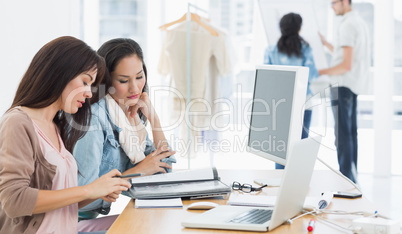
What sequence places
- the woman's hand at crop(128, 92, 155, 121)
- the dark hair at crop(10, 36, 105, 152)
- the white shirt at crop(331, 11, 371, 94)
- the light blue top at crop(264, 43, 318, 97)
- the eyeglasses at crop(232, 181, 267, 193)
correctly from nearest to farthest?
the dark hair at crop(10, 36, 105, 152), the eyeglasses at crop(232, 181, 267, 193), the woman's hand at crop(128, 92, 155, 121), the light blue top at crop(264, 43, 318, 97), the white shirt at crop(331, 11, 371, 94)

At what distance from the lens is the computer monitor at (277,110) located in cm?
168

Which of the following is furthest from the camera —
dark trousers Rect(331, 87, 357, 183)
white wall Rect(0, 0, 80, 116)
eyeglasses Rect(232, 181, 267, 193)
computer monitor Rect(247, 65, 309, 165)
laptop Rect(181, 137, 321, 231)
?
dark trousers Rect(331, 87, 357, 183)

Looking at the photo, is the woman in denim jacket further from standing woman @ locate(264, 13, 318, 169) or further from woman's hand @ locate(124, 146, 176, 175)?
standing woman @ locate(264, 13, 318, 169)

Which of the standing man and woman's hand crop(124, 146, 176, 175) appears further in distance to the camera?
the standing man

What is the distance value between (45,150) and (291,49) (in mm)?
2746

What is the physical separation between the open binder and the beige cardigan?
34 centimetres

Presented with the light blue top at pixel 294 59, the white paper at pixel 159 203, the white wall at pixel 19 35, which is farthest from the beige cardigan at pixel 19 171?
the light blue top at pixel 294 59

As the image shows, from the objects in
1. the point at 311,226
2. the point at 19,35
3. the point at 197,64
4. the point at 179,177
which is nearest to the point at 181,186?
the point at 179,177

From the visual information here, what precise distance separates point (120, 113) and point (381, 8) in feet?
10.6

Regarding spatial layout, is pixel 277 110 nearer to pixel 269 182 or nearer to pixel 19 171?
pixel 269 182

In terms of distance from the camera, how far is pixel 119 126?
6.45 ft

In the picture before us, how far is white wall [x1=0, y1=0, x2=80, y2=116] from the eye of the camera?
2.89 meters

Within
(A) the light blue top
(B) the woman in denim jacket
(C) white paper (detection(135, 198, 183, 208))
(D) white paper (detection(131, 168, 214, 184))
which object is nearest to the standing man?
(A) the light blue top

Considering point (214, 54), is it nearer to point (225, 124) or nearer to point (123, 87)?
point (225, 124)
